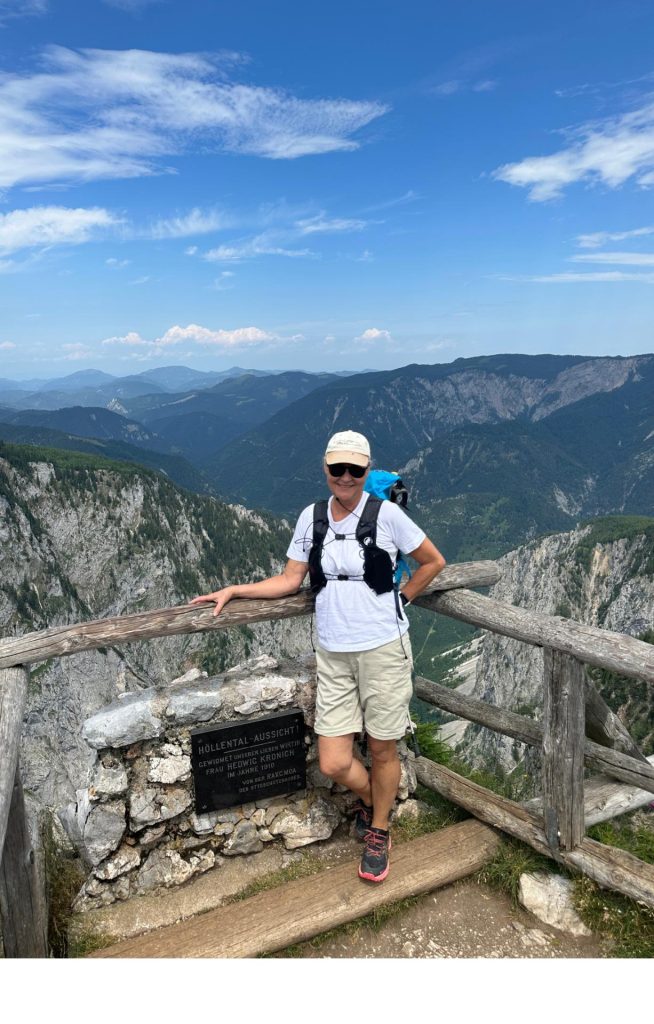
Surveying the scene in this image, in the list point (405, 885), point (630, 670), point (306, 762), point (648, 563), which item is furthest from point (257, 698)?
point (648, 563)

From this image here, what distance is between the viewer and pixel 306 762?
19.7 feet

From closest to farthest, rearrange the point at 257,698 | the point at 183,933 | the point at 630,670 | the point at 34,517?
the point at 630,670 → the point at 183,933 → the point at 257,698 → the point at 34,517

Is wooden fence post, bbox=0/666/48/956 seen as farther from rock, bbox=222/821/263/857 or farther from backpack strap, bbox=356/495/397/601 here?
backpack strap, bbox=356/495/397/601

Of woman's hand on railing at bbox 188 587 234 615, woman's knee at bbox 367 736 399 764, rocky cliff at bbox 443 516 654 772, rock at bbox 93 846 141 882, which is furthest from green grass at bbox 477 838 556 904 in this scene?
rocky cliff at bbox 443 516 654 772

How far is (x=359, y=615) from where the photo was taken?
4.99 metres

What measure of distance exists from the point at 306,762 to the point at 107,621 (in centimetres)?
222

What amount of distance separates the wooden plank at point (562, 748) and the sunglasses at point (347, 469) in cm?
196

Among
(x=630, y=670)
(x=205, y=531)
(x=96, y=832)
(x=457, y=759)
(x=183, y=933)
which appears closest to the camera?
(x=630, y=670)

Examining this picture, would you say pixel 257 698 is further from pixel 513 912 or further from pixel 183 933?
pixel 513 912

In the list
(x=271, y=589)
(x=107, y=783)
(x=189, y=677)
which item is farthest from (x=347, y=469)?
(x=107, y=783)

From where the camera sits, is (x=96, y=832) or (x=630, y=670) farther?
(x=96, y=832)

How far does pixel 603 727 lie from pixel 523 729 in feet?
2.31

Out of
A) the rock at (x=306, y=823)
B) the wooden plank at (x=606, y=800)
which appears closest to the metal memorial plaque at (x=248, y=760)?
the rock at (x=306, y=823)

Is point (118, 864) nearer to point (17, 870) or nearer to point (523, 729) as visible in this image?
point (17, 870)
